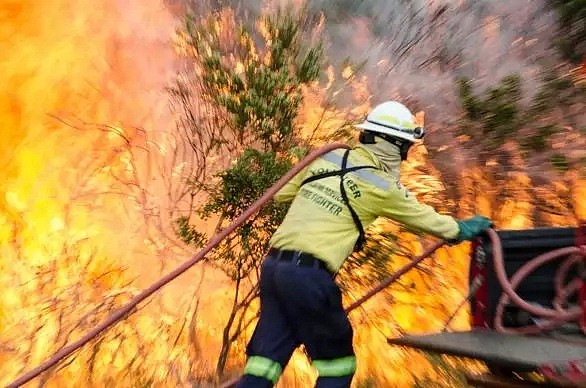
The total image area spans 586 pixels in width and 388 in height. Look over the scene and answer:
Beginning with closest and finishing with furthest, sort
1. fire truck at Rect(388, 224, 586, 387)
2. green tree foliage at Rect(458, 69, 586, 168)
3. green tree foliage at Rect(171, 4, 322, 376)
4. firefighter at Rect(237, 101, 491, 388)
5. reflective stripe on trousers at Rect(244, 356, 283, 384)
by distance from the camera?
fire truck at Rect(388, 224, 586, 387), firefighter at Rect(237, 101, 491, 388), reflective stripe on trousers at Rect(244, 356, 283, 384), green tree foliage at Rect(458, 69, 586, 168), green tree foliage at Rect(171, 4, 322, 376)

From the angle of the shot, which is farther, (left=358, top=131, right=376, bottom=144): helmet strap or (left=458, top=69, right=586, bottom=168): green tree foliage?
(left=458, top=69, right=586, bottom=168): green tree foliage

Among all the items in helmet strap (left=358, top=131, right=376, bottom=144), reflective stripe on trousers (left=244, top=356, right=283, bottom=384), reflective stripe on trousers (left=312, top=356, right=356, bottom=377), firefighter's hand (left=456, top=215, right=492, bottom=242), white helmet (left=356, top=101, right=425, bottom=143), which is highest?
white helmet (left=356, top=101, right=425, bottom=143)

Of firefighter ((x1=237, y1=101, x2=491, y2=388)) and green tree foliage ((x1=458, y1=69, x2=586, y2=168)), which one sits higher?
green tree foliage ((x1=458, y1=69, x2=586, y2=168))

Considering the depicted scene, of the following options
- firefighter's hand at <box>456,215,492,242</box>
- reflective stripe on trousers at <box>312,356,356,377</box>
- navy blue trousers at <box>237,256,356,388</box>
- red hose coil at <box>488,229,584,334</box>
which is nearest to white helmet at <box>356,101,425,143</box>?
firefighter's hand at <box>456,215,492,242</box>

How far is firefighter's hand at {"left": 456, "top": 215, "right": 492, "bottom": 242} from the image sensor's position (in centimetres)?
360

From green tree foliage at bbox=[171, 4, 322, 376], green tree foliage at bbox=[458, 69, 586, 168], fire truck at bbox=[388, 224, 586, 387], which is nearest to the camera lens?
fire truck at bbox=[388, 224, 586, 387]

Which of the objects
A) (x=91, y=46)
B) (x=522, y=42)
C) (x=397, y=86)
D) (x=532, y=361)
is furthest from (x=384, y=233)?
(x=91, y=46)

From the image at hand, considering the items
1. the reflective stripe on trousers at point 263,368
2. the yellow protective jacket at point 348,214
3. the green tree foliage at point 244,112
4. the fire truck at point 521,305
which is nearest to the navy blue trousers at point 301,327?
the reflective stripe on trousers at point 263,368

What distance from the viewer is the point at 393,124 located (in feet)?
12.0

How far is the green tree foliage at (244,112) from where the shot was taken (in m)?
6.11

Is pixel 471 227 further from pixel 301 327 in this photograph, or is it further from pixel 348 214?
pixel 301 327

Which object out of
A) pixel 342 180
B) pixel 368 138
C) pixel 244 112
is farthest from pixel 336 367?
pixel 244 112

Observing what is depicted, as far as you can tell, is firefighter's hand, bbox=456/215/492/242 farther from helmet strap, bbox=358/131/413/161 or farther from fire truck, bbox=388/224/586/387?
helmet strap, bbox=358/131/413/161

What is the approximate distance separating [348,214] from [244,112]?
275 cm
